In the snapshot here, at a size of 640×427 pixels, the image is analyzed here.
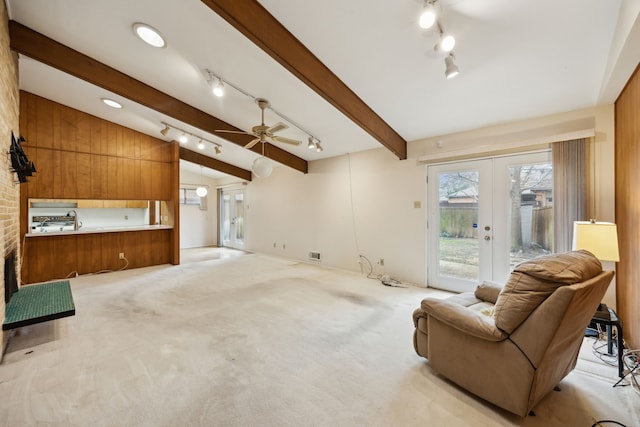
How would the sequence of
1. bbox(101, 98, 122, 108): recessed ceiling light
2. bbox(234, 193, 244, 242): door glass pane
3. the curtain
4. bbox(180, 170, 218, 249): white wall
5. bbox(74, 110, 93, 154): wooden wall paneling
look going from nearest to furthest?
the curtain → bbox(101, 98, 122, 108): recessed ceiling light → bbox(74, 110, 93, 154): wooden wall paneling → bbox(234, 193, 244, 242): door glass pane → bbox(180, 170, 218, 249): white wall

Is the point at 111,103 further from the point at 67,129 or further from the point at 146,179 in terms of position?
the point at 146,179

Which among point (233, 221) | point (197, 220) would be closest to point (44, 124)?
point (197, 220)

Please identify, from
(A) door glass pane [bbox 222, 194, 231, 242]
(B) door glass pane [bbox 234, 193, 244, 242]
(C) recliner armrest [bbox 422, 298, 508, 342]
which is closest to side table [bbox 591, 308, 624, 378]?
(C) recliner armrest [bbox 422, 298, 508, 342]

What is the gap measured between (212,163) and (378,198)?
4646 millimetres

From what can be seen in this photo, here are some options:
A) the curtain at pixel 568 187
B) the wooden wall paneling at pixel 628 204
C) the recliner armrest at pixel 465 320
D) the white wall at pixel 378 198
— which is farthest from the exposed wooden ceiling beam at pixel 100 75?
the wooden wall paneling at pixel 628 204

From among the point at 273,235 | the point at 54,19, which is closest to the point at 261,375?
the point at 54,19

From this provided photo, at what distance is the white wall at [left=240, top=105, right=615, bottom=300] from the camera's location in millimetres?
3031

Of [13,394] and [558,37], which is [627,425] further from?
[13,394]

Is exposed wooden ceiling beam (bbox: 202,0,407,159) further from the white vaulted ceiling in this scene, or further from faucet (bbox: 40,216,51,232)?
faucet (bbox: 40,216,51,232)

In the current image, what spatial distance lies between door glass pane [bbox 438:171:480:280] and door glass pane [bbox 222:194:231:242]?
7.11m

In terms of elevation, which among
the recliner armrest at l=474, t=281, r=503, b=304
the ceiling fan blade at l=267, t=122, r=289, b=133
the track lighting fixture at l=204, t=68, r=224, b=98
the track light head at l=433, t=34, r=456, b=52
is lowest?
the recliner armrest at l=474, t=281, r=503, b=304

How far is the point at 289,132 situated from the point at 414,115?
2.15 metres

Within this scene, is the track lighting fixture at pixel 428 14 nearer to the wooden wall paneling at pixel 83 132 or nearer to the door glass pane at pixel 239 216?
the wooden wall paneling at pixel 83 132

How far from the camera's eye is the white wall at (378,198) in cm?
303
